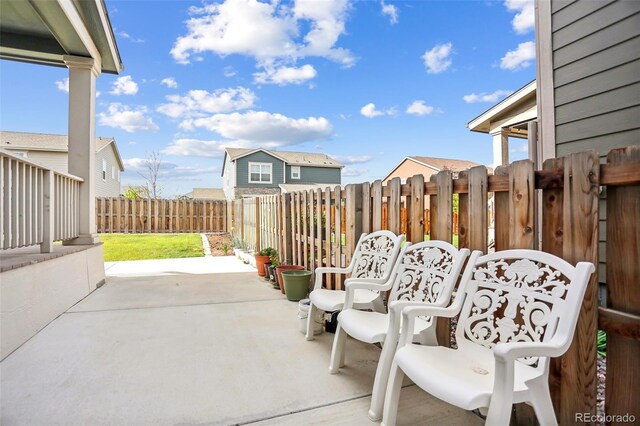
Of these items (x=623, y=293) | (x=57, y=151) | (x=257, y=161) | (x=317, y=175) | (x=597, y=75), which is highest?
(x=257, y=161)

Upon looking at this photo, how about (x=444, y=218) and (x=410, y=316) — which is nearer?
(x=410, y=316)

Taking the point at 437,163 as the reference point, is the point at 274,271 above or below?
below

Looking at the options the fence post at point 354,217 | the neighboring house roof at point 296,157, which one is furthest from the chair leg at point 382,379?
the neighboring house roof at point 296,157

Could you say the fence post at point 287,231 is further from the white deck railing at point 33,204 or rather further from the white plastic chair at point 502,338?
the white plastic chair at point 502,338

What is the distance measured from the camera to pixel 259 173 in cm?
2025

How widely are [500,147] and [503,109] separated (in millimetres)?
914

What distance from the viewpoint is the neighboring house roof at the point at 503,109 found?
5773mm

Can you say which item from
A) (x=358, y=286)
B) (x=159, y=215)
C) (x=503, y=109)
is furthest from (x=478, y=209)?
(x=159, y=215)

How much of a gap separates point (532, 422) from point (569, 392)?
0.93ft

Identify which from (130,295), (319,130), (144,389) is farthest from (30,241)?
(319,130)

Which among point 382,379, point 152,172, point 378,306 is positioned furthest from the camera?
point 152,172

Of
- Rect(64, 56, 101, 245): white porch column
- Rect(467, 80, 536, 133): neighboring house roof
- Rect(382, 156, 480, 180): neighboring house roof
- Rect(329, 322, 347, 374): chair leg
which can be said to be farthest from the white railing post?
Rect(382, 156, 480, 180): neighboring house roof

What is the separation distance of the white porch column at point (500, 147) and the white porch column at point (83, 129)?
7344 millimetres

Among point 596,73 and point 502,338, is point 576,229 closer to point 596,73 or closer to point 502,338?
point 502,338
